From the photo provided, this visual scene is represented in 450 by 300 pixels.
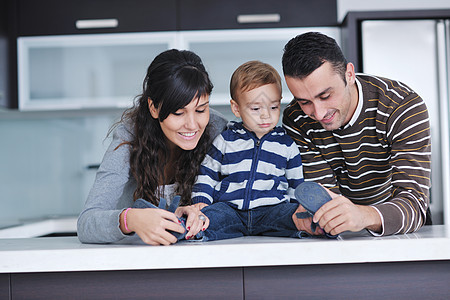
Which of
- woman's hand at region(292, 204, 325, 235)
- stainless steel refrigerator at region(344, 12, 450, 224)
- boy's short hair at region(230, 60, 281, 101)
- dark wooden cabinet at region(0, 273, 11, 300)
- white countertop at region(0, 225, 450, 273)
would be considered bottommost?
dark wooden cabinet at region(0, 273, 11, 300)

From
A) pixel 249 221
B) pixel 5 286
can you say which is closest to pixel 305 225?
pixel 249 221

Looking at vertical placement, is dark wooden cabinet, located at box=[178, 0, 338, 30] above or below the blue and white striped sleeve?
above

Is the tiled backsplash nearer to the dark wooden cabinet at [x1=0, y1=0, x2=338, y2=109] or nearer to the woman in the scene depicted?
the dark wooden cabinet at [x1=0, y1=0, x2=338, y2=109]

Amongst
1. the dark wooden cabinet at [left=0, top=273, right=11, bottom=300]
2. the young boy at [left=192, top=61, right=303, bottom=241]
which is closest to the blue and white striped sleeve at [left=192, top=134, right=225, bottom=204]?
the young boy at [left=192, top=61, right=303, bottom=241]

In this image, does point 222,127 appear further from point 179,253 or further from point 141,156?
point 179,253

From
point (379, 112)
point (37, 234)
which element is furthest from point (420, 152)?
point (37, 234)

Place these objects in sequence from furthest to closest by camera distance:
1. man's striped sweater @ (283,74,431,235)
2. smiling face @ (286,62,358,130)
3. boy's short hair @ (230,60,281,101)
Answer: boy's short hair @ (230,60,281,101)
smiling face @ (286,62,358,130)
man's striped sweater @ (283,74,431,235)

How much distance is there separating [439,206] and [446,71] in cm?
70

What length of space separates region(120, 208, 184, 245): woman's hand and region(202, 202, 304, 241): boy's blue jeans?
147 mm

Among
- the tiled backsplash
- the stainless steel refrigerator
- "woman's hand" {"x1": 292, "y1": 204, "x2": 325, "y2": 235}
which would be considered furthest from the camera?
the tiled backsplash

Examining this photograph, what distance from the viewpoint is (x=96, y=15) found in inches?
105

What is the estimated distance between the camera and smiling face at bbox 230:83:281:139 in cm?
134

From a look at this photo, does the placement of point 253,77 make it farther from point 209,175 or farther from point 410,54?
point 410,54

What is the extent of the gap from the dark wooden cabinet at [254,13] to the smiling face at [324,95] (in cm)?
144
